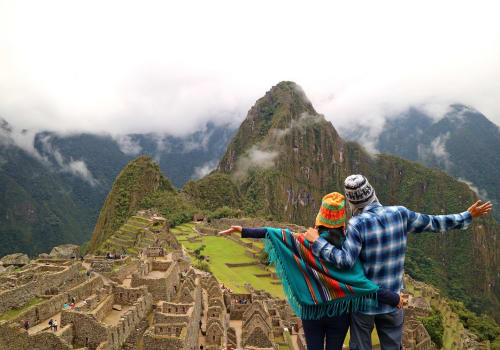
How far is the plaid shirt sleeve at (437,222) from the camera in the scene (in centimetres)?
432

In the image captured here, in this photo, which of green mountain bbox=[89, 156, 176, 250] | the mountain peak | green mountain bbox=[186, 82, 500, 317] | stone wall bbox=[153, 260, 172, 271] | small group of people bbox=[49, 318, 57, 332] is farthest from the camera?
the mountain peak

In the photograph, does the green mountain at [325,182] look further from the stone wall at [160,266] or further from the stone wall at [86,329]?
the stone wall at [86,329]

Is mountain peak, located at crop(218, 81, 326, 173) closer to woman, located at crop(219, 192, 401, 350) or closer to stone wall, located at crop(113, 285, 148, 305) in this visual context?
stone wall, located at crop(113, 285, 148, 305)

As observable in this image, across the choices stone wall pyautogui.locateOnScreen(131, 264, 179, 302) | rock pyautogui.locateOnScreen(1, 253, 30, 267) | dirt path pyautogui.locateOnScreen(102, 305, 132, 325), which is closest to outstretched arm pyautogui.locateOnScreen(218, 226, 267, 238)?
dirt path pyautogui.locateOnScreen(102, 305, 132, 325)

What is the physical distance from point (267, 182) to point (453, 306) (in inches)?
3619

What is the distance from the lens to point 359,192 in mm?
4316

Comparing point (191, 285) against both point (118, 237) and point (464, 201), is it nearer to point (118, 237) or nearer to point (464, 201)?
point (118, 237)

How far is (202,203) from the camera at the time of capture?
96.8 meters

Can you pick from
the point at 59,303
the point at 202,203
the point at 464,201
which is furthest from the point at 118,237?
the point at 464,201

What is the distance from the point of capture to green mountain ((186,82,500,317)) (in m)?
124

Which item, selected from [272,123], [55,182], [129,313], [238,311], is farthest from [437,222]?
[272,123]

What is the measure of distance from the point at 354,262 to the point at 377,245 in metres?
0.37

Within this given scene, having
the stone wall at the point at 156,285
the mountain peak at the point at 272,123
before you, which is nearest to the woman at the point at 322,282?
the stone wall at the point at 156,285

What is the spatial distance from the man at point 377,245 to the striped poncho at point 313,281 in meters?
0.17
